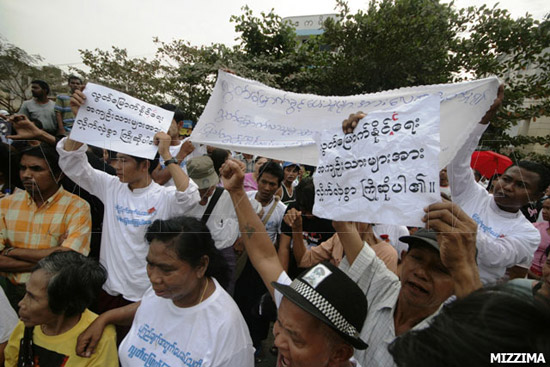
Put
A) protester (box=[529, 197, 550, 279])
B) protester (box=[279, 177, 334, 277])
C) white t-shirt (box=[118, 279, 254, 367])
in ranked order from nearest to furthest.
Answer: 1. white t-shirt (box=[118, 279, 254, 367])
2. protester (box=[279, 177, 334, 277])
3. protester (box=[529, 197, 550, 279])

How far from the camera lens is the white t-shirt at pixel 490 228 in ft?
6.30

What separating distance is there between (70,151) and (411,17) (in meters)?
8.86

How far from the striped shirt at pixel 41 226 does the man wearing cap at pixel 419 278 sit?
208 cm

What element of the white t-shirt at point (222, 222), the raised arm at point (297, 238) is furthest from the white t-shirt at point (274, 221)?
the white t-shirt at point (222, 222)

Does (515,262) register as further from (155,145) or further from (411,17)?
(411,17)

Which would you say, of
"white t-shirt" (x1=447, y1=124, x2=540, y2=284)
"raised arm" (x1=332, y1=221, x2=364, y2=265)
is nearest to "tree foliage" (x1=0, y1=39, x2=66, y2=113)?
"raised arm" (x1=332, y1=221, x2=364, y2=265)

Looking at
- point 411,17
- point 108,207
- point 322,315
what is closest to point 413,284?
point 322,315

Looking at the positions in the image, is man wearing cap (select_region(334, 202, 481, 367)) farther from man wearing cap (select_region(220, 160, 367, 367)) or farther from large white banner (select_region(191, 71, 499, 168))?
large white banner (select_region(191, 71, 499, 168))

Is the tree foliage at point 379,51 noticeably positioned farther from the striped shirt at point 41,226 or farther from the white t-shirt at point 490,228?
the striped shirt at point 41,226

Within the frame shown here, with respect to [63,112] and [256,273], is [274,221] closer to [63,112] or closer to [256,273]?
[256,273]

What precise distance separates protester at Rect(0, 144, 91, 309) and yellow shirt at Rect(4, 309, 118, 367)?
0.60 m

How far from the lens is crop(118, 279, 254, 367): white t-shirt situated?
153 cm

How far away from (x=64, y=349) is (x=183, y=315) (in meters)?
0.77

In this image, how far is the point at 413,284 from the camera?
1.46m
